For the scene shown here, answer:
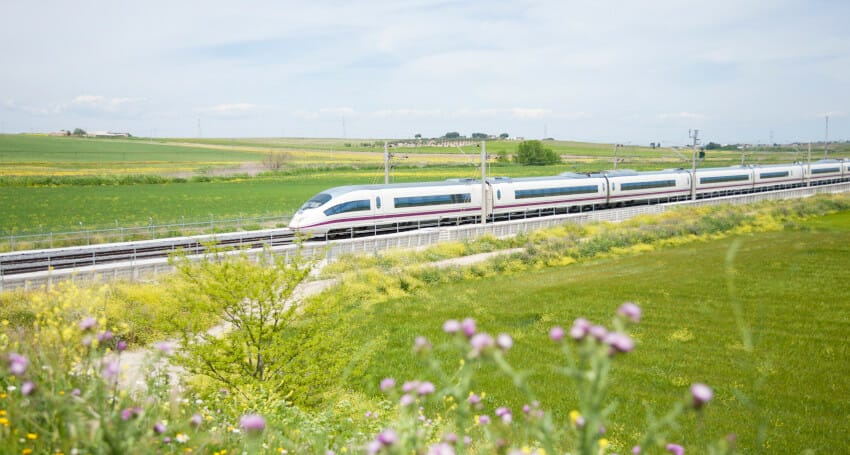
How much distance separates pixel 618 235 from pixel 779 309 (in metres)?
17.7

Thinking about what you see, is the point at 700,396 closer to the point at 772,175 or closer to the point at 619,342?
the point at 619,342

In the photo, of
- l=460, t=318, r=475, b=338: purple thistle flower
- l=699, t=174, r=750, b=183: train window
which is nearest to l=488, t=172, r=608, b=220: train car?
l=699, t=174, r=750, b=183: train window

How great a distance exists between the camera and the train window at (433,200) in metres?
34.2

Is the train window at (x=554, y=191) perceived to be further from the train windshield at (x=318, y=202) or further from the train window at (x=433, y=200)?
the train windshield at (x=318, y=202)

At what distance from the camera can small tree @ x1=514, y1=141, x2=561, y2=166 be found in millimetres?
104438

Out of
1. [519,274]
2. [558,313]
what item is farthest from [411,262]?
[558,313]

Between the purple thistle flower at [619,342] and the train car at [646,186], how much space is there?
48.3 metres

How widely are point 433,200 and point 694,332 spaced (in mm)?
19051

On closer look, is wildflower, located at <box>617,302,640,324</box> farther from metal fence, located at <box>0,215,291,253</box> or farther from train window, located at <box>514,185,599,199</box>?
train window, located at <box>514,185,599,199</box>

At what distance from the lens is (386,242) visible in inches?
1257

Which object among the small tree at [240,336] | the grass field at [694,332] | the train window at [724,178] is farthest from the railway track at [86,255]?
the train window at [724,178]

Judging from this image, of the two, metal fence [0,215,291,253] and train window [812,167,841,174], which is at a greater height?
train window [812,167,841,174]

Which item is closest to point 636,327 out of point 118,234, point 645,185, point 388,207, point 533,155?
Result: point 388,207

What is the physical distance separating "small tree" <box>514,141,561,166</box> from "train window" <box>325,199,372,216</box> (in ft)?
240
